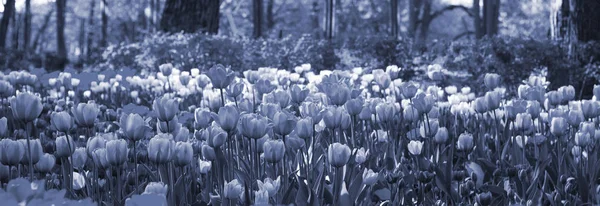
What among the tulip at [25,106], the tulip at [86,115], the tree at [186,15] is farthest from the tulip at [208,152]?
the tree at [186,15]

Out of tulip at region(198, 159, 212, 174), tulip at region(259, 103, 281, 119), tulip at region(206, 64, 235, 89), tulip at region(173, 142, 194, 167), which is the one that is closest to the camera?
tulip at region(173, 142, 194, 167)

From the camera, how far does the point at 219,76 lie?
2881mm

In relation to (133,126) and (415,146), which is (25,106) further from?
(415,146)

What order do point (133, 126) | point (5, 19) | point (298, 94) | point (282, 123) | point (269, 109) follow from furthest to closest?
point (5, 19)
point (298, 94)
point (269, 109)
point (282, 123)
point (133, 126)

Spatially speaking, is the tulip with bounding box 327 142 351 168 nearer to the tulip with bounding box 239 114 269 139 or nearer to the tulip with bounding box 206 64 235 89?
the tulip with bounding box 239 114 269 139

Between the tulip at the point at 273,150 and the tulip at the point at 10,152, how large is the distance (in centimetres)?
71

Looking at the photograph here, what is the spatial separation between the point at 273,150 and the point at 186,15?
9.39 metres

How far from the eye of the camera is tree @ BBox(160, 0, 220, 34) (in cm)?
1125

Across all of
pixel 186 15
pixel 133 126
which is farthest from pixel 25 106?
pixel 186 15

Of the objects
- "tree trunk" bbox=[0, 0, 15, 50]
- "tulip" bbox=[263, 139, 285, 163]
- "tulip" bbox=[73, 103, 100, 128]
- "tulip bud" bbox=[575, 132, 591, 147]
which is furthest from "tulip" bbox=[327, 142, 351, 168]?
"tree trunk" bbox=[0, 0, 15, 50]

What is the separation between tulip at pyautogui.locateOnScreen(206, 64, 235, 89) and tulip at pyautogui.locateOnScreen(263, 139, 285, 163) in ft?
2.52

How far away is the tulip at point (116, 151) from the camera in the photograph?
1985 mm

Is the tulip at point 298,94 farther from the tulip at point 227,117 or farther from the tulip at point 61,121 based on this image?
the tulip at point 61,121

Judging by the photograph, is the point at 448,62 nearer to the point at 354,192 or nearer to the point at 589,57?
the point at 589,57
